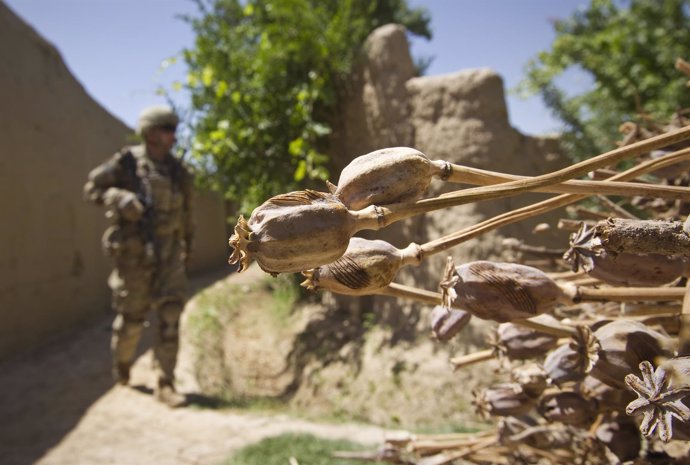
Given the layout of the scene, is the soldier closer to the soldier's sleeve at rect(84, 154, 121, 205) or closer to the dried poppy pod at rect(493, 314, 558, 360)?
the soldier's sleeve at rect(84, 154, 121, 205)

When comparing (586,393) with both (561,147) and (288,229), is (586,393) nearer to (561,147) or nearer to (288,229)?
(288,229)

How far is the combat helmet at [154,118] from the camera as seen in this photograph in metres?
3.38

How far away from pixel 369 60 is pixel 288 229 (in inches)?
142

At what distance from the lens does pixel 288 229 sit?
0.45 m

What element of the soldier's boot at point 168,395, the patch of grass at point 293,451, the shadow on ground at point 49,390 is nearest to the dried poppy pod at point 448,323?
the patch of grass at point 293,451

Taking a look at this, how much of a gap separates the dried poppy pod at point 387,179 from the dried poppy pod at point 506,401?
0.50 meters

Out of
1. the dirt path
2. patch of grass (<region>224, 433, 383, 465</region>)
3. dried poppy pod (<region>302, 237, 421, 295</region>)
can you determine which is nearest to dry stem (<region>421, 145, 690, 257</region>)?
dried poppy pod (<region>302, 237, 421, 295</region>)

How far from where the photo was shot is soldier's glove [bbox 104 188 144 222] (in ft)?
10.4

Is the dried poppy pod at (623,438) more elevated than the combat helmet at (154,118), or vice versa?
the combat helmet at (154,118)

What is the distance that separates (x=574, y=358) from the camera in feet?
2.28

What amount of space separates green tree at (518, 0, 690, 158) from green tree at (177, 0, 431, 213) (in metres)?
1.94

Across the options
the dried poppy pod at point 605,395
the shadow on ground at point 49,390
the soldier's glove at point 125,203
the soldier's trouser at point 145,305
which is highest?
the soldier's glove at point 125,203

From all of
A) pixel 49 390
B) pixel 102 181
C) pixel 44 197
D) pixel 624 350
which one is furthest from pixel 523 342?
pixel 44 197

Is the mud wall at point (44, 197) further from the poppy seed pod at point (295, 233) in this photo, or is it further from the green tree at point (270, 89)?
the poppy seed pod at point (295, 233)
